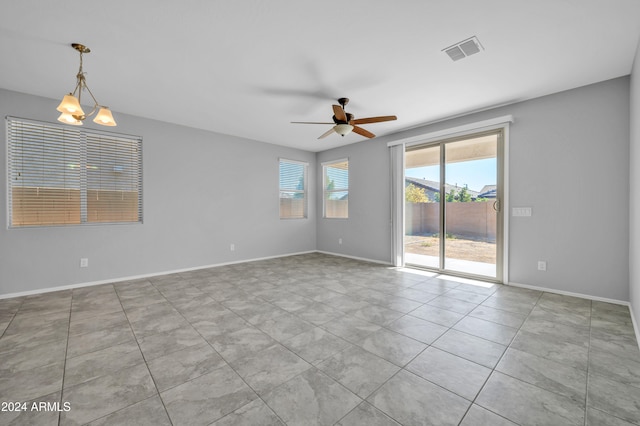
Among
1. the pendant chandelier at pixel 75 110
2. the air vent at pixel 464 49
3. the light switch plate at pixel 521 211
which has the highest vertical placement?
the air vent at pixel 464 49

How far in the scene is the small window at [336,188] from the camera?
6.16 m

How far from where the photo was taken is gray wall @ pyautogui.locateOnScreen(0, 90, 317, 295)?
340cm

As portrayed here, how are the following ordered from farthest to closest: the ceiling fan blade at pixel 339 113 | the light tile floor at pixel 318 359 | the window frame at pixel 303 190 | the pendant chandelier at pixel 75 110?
1. the window frame at pixel 303 190
2. the ceiling fan blade at pixel 339 113
3. the pendant chandelier at pixel 75 110
4. the light tile floor at pixel 318 359

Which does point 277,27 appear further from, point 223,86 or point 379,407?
point 379,407

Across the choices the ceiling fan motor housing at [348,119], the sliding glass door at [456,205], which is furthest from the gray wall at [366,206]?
the ceiling fan motor housing at [348,119]

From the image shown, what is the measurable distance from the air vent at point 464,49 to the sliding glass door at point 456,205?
1.85 meters

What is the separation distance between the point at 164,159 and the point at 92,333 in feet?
9.74

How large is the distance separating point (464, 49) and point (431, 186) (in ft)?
8.28

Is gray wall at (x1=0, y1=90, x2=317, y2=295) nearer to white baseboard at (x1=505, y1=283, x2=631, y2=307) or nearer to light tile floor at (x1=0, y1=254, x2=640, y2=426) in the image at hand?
light tile floor at (x1=0, y1=254, x2=640, y2=426)

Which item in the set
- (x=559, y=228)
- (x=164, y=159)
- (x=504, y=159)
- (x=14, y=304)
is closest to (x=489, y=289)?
(x=559, y=228)

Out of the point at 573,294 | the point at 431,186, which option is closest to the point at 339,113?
the point at 431,186

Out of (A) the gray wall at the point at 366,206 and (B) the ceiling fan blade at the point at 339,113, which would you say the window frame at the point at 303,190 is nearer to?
(A) the gray wall at the point at 366,206

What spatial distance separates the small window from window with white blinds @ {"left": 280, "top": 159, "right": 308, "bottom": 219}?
54cm

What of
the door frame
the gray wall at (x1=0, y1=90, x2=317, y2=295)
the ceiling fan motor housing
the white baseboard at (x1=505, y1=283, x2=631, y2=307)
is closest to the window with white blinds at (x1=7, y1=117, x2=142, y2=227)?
the gray wall at (x1=0, y1=90, x2=317, y2=295)
